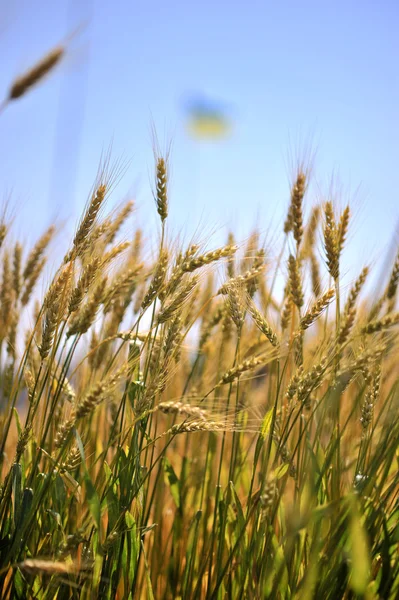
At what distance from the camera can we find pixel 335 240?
1.57 meters

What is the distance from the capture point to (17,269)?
2152mm

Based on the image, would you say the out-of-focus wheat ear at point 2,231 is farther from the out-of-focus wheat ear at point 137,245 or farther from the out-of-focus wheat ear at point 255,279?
the out-of-focus wheat ear at point 255,279

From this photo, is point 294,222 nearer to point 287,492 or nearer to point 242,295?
point 242,295

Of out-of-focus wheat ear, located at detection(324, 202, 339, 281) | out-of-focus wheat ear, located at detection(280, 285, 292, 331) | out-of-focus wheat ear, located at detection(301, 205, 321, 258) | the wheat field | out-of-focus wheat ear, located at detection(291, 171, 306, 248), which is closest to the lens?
the wheat field

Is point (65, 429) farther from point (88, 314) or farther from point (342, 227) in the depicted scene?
point (342, 227)

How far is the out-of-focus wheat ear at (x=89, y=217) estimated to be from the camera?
58.5 inches

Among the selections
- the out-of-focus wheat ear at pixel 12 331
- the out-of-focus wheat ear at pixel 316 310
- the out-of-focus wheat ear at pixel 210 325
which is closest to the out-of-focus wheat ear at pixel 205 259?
the out-of-focus wheat ear at pixel 316 310

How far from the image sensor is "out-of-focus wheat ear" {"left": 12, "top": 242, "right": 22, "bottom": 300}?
2.10 m

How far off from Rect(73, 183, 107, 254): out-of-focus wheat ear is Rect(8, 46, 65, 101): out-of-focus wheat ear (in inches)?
38.9

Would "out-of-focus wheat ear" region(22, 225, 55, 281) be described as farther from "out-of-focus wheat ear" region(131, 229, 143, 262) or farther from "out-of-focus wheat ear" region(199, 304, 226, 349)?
"out-of-focus wheat ear" region(199, 304, 226, 349)

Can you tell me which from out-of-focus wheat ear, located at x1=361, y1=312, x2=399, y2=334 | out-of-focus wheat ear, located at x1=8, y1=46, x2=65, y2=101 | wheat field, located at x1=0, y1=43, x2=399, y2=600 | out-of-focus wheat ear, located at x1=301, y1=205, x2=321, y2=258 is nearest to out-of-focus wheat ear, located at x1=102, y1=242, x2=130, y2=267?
wheat field, located at x1=0, y1=43, x2=399, y2=600

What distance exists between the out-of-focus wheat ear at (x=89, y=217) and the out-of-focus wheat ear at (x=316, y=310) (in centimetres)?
55

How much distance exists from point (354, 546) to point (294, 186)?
1157mm

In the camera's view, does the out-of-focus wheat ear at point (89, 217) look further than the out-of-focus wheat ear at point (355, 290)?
No
